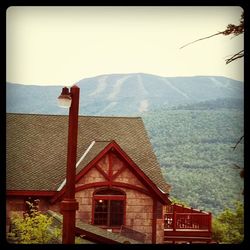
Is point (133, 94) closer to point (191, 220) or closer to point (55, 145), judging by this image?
point (55, 145)

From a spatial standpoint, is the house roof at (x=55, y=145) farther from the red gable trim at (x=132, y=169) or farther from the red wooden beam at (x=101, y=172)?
the red wooden beam at (x=101, y=172)

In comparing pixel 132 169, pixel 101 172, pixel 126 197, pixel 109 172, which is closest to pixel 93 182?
pixel 101 172

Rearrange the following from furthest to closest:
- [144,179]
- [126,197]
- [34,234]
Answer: [144,179] → [126,197] → [34,234]

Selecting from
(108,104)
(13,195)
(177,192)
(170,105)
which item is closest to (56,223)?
(13,195)

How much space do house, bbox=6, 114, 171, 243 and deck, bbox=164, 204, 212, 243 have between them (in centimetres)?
43

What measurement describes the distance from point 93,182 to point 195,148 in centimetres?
679

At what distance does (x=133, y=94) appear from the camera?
20141 mm

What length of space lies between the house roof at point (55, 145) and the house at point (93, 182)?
0.03 metres

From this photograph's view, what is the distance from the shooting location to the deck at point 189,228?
614 inches

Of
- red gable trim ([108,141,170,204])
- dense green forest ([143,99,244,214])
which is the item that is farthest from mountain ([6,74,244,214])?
red gable trim ([108,141,170,204])

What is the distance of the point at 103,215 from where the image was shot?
598 inches

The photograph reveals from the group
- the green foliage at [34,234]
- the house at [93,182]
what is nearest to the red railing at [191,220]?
the house at [93,182]

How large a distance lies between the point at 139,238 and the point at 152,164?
10.3 feet
